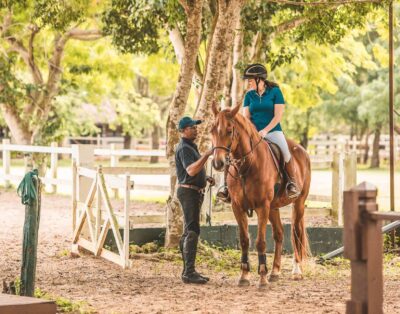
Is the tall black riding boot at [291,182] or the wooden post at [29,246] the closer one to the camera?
the wooden post at [29,246]

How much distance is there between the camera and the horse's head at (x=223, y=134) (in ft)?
34.0

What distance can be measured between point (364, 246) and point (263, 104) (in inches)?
257

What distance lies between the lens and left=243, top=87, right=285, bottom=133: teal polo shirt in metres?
11.8

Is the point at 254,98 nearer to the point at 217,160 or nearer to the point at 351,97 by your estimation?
the point at 217,160

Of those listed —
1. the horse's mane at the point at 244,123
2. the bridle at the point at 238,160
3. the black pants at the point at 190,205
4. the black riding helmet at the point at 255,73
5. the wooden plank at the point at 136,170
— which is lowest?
the black pants at the point at 190,205

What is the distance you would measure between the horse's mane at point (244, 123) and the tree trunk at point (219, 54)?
248 cm

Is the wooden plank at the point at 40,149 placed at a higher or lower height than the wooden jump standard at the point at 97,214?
higher

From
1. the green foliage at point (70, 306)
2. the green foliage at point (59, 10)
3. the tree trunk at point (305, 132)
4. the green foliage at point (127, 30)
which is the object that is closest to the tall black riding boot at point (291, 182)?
the green foliage at point (70, 306)

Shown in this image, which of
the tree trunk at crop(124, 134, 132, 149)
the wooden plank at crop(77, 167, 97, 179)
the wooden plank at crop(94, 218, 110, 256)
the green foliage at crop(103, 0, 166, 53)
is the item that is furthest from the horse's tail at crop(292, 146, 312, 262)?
the tree trunk at crop(124, 134, 132, 149)

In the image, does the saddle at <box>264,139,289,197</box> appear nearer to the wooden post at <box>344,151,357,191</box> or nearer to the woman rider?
the woman rider

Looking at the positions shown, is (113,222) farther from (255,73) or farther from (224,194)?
(255,73)

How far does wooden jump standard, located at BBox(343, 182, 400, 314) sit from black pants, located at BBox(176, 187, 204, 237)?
621 centimetres

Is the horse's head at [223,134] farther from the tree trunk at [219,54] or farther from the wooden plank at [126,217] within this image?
the tree trunk at [219,54]

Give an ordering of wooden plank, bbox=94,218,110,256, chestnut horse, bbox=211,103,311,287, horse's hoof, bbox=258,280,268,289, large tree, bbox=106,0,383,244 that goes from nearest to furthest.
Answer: chestnut horse, bbox=211,103,311,287
horse's hoof, bbox=258,280,268,289
wooden plank, bbox=94,218,110,256
large tree, bbox=106,0,383,244
